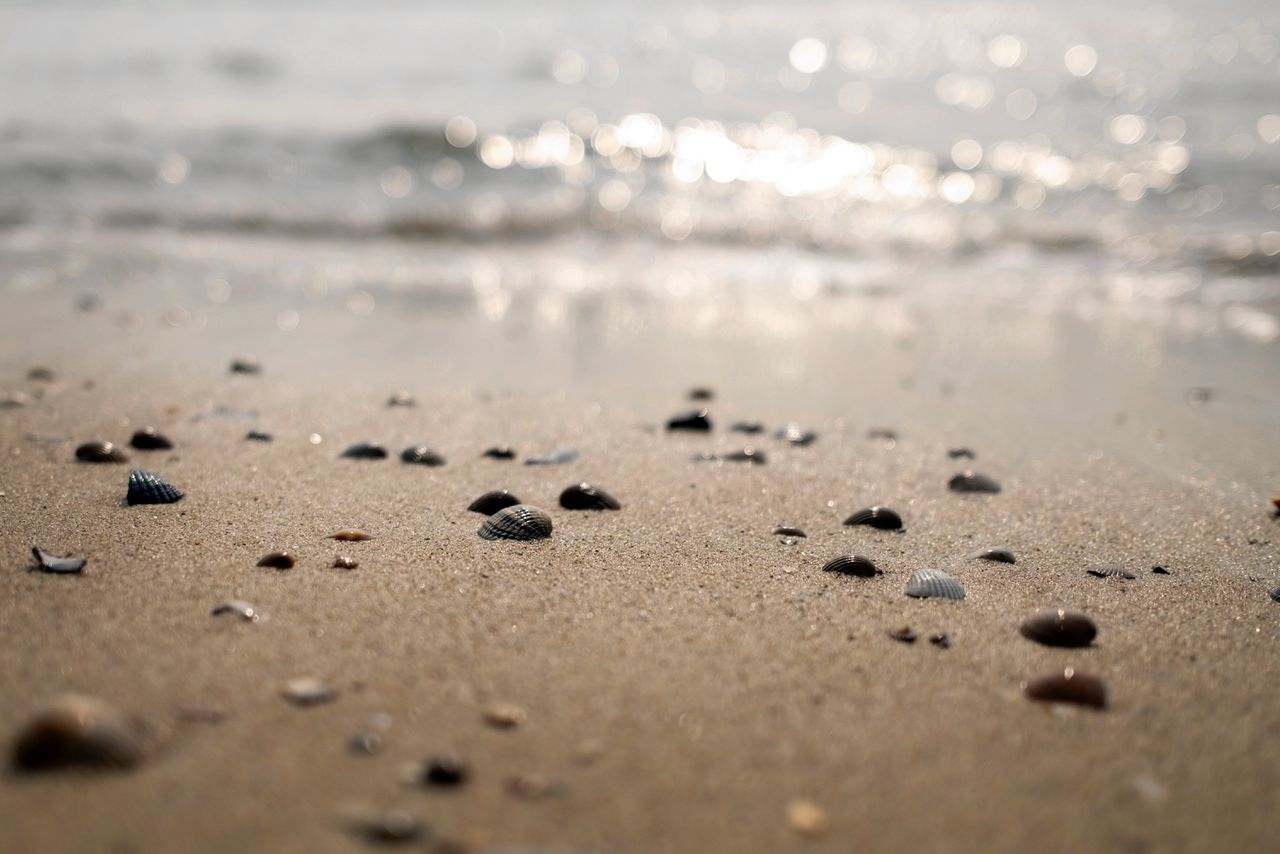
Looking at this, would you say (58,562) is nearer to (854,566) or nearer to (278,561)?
(278,561)

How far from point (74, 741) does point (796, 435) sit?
8.77 feet

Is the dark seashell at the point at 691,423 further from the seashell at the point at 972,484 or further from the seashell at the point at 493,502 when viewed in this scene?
the seashell at the point at 493,502

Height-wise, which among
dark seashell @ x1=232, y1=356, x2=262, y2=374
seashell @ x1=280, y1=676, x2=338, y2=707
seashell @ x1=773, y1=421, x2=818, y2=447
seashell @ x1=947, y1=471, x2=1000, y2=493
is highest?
dark seashell @ x1=232, y1=356, x2=262, y2=374

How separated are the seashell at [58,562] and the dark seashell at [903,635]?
5.66 feet

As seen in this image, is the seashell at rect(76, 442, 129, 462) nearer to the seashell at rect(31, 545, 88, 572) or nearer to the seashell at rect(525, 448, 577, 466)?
the seashell at rect(31, 545, 88, 572)

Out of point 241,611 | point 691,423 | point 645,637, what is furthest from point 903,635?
point 691,423

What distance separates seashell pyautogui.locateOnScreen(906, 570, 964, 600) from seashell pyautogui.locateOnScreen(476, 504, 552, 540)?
90 cm

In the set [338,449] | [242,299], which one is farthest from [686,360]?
[242,299]

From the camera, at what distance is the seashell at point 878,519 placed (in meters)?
2.85

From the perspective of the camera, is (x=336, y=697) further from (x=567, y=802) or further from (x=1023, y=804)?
(x=1023, y=804)

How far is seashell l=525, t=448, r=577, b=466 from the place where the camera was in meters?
3.37

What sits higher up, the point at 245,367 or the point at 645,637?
the point at 245,367

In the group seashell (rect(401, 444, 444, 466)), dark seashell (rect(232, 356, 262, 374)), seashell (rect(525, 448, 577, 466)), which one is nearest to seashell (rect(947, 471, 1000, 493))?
seashell (rect(525, 448, 577, 466))

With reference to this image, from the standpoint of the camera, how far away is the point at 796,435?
3754 millimetres
